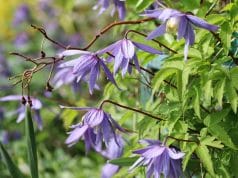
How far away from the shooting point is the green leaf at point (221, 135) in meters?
1.65

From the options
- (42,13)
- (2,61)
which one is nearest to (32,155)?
(2,61)

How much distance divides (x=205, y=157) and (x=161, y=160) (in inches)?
4.1

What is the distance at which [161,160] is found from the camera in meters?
1.62

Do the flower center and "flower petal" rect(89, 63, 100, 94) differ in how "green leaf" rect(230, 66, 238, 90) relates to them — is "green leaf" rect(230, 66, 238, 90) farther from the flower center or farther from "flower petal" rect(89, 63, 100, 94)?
"flower petal" rect(89, 63, 100, 94)

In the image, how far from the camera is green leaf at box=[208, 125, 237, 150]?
1.65 metres

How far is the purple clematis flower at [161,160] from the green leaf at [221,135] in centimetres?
10

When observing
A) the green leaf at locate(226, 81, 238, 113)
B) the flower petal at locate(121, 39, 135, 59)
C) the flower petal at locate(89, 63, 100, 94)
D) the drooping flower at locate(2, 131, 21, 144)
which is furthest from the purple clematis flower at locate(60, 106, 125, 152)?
the drooping flower at locate(2, 131, 21, 144)

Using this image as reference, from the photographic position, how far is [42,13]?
6230mm

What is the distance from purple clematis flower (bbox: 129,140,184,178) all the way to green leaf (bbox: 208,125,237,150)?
10 centimetres

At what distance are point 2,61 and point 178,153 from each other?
9.12 feet

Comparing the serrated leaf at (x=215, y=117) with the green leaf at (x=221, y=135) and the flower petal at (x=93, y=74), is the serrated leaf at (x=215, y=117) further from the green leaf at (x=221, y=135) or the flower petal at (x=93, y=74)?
the flower petal at (x=93, y=74)

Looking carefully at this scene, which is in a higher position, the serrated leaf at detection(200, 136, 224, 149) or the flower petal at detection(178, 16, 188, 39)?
the flower petal at detection(178, 16, 188, 39)

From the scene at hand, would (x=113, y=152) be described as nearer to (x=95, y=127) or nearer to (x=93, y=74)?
(x=95, y=127)

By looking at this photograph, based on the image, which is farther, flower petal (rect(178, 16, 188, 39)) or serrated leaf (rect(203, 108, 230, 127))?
serrated leaf (rect(203, 108, 230, 127))
